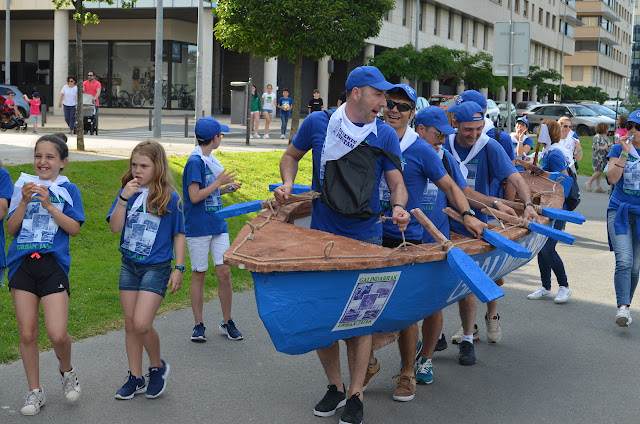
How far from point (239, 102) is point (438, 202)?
19085mm

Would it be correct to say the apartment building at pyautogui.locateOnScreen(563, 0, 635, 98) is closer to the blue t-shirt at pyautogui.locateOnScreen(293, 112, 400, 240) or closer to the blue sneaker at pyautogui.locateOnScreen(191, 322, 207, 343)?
the blue sneaker at pyautogui.locateOnScreen(191, 322, 207, 343)

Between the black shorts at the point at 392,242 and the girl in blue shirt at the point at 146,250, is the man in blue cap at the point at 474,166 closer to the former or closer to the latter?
the black shorts at the point at 392,242

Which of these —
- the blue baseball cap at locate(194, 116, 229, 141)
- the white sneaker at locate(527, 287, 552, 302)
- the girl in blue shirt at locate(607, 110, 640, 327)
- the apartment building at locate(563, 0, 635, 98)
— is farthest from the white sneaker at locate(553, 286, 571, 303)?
the apartment building at locate(563, 0, 635, 98)

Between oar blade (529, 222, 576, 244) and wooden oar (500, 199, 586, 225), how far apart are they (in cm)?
55

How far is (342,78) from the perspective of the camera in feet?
174

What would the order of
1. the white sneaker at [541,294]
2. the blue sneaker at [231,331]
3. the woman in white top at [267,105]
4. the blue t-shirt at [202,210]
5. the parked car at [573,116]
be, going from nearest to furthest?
the blue t-shirt at [202,210]
the blue sneaker at [231,331]
the white sneaker at [541,294]
the woman in white top at [267,105]
the parked car at [573,116]

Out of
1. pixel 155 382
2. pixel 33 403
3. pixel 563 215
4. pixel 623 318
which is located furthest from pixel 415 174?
pixel 623 318

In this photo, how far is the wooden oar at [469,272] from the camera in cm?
479

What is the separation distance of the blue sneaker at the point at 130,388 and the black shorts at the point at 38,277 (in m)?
0.78

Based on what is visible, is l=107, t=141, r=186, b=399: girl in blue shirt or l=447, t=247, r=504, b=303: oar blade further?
l=107, t=141, r=186, b=399: girl in blue shirt

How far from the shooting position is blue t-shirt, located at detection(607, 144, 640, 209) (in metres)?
7.73

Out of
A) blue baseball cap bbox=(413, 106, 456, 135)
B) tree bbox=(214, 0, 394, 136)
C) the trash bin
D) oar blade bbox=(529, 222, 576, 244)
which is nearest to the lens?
blue baseball cap bbox=(413, 106, 456, 135)

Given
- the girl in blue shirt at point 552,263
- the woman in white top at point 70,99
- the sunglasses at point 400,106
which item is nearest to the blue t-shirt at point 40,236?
the sunglasses at point 400,106

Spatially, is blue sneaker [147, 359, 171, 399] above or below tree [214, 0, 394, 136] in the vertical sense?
below
